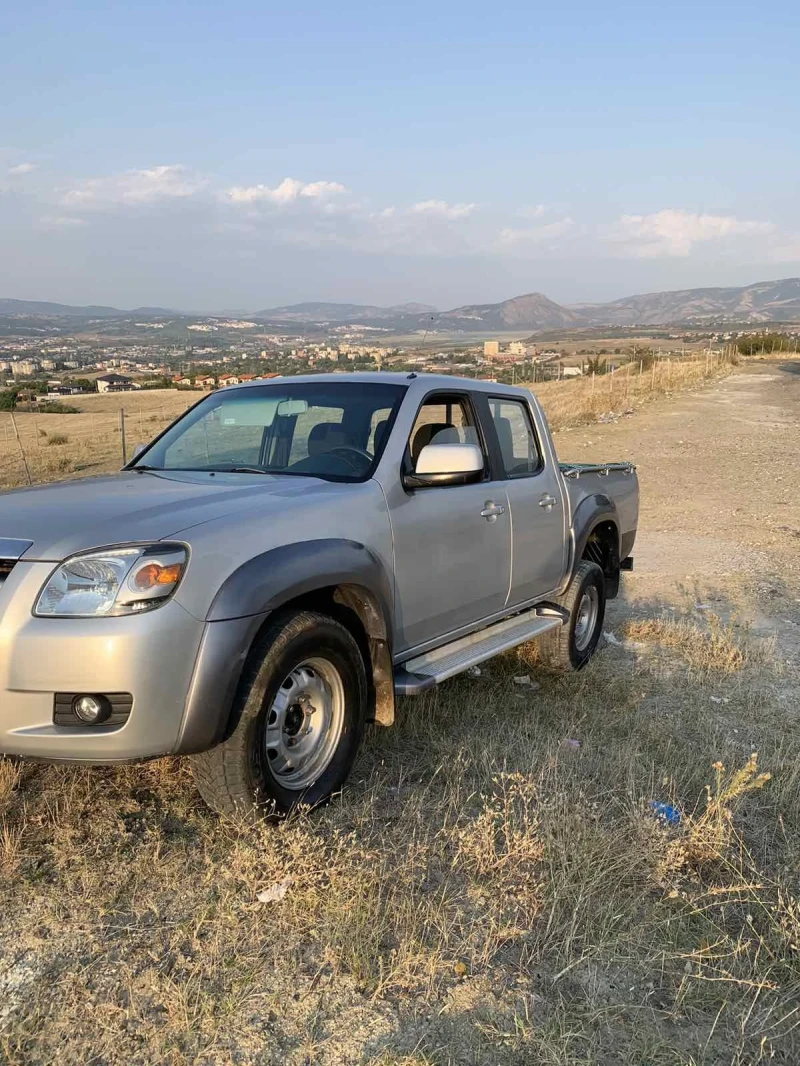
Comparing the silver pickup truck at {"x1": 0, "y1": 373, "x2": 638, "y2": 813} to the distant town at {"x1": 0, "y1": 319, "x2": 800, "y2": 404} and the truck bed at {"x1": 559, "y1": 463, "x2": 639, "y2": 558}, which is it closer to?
the truck bed at {"x1": 559, "y1": 463, "x2": 639, "y2": 558}

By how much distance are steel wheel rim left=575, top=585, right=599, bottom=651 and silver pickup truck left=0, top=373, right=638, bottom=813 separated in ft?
1.47

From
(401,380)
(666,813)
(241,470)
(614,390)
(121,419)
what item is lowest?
(666,813)

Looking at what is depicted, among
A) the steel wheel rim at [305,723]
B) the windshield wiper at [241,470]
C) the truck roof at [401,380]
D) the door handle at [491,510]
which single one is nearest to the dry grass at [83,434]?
the truck roof at [401,380]

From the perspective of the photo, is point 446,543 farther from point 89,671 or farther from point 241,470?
point 89,671

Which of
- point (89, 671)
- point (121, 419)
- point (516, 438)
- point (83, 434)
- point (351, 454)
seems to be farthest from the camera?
point (83, 434)

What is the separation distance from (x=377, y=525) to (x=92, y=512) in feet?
3.90

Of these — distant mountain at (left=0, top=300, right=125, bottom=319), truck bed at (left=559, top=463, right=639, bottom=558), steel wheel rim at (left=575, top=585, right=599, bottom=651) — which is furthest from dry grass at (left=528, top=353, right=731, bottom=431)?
distant mountain at (left=0, top=300, right=125, bottom=319)

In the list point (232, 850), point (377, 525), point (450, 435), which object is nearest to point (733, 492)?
point (450, 435)

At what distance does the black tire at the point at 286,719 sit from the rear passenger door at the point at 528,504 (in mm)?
1605

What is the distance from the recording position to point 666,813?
3576 mm

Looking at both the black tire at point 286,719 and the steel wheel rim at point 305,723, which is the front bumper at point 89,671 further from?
the steel wheel rim at point 305,723

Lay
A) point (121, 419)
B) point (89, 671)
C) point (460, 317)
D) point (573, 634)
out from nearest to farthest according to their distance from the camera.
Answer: point (89, 671) < point (573, 634) < point (121, 419) < point (460, 317)

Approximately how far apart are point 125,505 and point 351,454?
1.19 metres

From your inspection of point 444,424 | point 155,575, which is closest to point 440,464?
point 444,424
